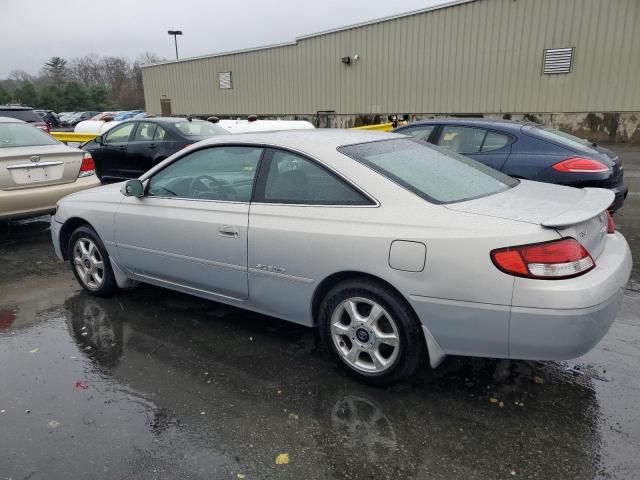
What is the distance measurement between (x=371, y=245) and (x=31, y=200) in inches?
204

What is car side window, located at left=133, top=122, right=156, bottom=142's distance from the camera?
9.35 meters

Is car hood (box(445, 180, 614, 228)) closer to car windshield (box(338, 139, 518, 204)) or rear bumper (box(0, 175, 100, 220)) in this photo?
car windshield (box(338, 139, 518, 204))

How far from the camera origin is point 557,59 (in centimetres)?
1827

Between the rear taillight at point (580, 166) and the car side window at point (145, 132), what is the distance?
262 inches

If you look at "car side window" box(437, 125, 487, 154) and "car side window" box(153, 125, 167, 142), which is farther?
"car side window" box(153, 125, 167, 142)

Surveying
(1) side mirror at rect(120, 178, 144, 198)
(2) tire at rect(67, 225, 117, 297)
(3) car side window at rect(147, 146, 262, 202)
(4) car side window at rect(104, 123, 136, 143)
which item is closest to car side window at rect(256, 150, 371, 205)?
(3) car side window at rect(147, 146, 262, 202)

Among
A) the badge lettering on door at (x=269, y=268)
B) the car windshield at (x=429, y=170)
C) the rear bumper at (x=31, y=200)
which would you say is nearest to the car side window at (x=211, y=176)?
the badge lettering on door at (x=269, y=268)

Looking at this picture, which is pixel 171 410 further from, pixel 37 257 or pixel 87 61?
pixel 87 61

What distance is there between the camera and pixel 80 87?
2343 inches

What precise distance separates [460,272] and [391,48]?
20777 millimetres

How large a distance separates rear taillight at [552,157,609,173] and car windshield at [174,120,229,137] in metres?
5.82

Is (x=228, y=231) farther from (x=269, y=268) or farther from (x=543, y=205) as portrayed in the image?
(x=543, y=205)

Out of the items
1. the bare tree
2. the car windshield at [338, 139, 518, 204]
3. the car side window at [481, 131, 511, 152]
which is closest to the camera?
the car windshield at [338, 139, 518, 204]

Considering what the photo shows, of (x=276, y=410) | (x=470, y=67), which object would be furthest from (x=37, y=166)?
(x=470, y=67)
